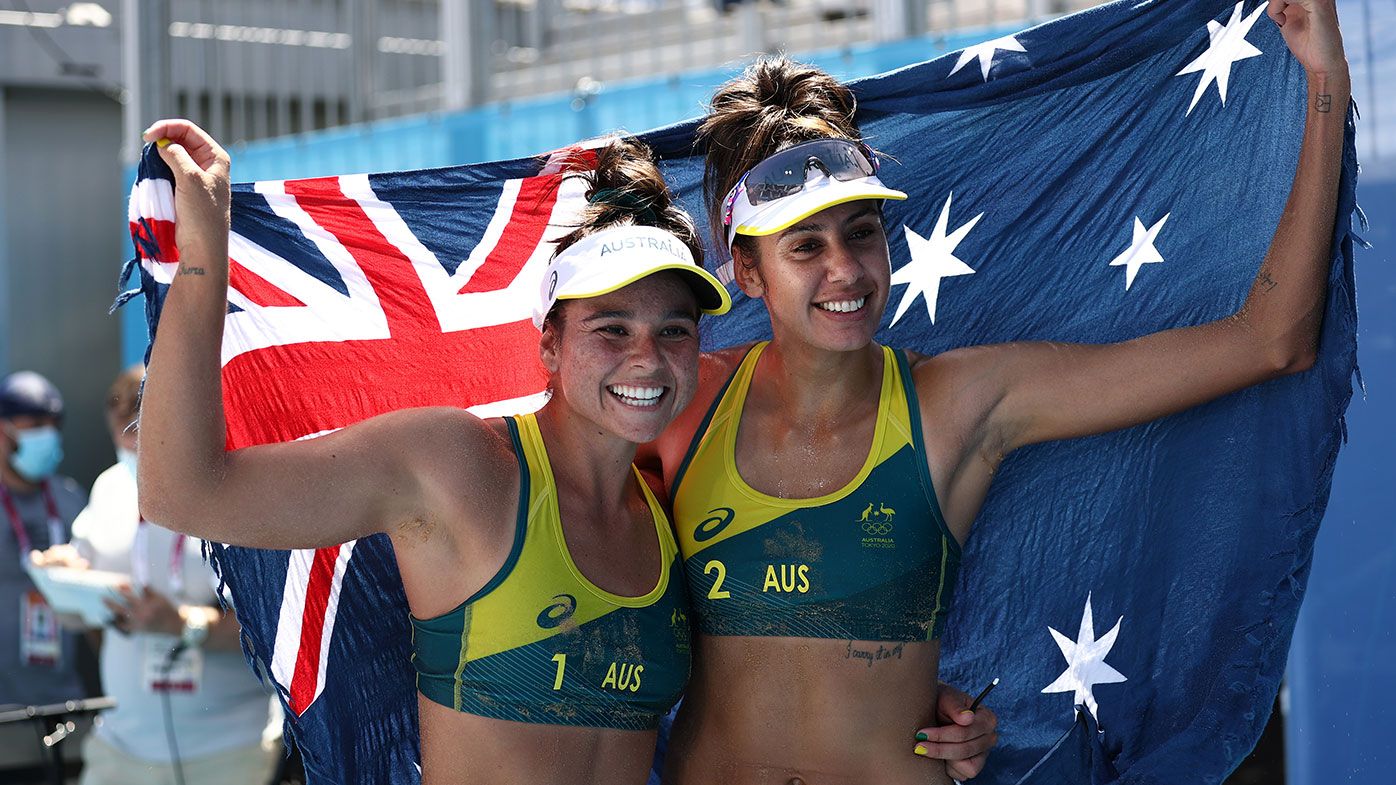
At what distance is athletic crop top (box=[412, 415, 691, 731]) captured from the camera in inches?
92.4

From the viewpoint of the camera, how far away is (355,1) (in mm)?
7461

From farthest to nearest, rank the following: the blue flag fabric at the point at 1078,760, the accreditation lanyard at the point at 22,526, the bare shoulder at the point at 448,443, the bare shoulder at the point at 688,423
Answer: the accreditation lanyard at the point at 22,526, the blue flag fabric at the point at 1078,760, the bare shoulder at the point at 688,423, the bare shoulder at the point at 448,443

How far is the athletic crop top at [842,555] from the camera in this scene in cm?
260

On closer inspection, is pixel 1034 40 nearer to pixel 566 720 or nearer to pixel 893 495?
pixel 893 495

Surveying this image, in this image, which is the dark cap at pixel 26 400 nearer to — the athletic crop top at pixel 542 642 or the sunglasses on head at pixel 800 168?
the athletic crop top at pixel 542 642

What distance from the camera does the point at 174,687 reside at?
4684 mm

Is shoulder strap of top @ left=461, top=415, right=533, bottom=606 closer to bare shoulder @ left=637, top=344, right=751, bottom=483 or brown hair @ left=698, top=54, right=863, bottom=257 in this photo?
bare shoulder @ left=637, top=344, right=751, bottom=483

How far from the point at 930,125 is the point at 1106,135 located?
375 mm

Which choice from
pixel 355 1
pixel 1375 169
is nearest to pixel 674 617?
pixel 1375 169

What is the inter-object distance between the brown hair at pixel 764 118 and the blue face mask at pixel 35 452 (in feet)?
13.1

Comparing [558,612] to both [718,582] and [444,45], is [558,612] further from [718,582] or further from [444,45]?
[444,45]

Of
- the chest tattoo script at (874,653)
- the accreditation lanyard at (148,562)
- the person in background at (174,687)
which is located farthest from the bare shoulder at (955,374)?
the accreditation lanyard at (148,562)

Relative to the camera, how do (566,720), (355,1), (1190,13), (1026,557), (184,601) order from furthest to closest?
(355,1), (184,601), (1026,557), (1190,13), (566,720)

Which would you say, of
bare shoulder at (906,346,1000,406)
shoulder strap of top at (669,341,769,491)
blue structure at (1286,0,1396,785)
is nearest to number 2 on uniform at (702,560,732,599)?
shoulder strap of top at (669,341,769,491)
